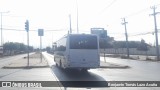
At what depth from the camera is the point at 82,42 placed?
21.0 m

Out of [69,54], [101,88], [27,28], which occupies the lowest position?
[101,88]

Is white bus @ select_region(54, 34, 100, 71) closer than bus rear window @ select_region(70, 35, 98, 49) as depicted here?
Yes

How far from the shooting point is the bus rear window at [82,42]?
68.8 feet

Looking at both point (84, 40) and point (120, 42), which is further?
point (120, 42)

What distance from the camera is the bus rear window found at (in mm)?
20984

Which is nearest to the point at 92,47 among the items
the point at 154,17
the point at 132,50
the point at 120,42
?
the point at 154,17

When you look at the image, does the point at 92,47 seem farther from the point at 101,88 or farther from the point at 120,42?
the point at 120,42

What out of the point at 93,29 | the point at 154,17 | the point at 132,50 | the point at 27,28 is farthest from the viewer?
the point at 132,50

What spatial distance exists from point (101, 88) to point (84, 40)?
26.4 feet

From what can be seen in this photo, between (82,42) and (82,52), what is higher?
(82,42)

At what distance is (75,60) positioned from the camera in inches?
821

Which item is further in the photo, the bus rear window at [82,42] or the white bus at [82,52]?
the bus rear window at [82,42]

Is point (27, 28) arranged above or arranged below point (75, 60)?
above

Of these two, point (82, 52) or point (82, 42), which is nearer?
point (82, 52)
